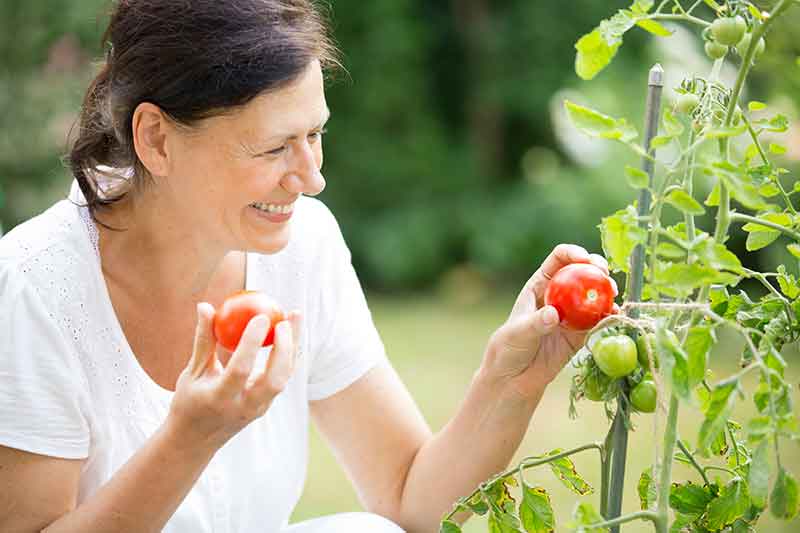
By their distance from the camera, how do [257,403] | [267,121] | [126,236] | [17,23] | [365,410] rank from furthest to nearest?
1. [17,23]
2. [365,410]
3. [126,236]
4. [267,121]
5. [257,403]

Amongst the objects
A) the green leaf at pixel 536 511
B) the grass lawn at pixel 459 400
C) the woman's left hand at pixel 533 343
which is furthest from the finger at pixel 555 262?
the grass lawn at pixel 459 400

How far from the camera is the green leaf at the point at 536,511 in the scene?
1.54m

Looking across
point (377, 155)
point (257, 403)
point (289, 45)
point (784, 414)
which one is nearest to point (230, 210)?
point (289, 45)

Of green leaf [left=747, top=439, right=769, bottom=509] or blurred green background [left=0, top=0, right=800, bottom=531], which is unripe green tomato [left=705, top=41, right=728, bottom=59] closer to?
green leaf [left=747, top=439, right=769, bottom=509]

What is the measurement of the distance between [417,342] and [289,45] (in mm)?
4305

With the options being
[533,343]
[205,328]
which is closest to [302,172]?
[205,328]

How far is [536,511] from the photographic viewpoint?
1541 mm

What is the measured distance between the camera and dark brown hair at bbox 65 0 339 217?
183 centimetres

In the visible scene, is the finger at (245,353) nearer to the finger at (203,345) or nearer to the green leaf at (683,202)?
the finger at (203,345)

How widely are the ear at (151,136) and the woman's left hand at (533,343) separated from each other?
0.67m

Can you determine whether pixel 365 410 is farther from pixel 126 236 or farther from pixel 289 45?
pixel 289 45

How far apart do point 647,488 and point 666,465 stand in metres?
0.28

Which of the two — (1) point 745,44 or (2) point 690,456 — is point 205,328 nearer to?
(2) point 690,456

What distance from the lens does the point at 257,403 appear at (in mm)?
1587
